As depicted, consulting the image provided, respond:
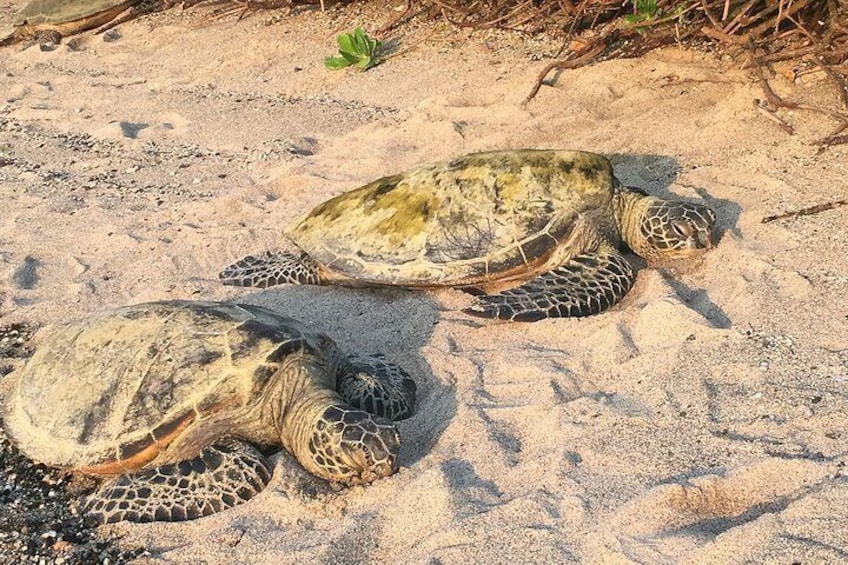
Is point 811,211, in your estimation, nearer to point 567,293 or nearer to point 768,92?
point 768,92

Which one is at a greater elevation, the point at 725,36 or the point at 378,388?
the point at 725,36

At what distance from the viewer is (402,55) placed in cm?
702

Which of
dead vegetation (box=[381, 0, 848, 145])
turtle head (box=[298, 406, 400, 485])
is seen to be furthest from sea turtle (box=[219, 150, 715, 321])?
dead vegetation (box=[381, 0, 848, 145])

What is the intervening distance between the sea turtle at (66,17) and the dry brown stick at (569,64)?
498 centimetres

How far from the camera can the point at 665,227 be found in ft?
13.4

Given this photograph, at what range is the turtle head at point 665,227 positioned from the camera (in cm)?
406

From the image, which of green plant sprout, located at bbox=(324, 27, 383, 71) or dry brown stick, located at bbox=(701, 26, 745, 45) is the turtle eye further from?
green plant sprout, located at bbox=(324, 27, 383, 71)

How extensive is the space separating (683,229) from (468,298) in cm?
100

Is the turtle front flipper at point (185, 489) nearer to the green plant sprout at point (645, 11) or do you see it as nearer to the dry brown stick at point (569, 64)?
the dry brown stick at point (569, 64)

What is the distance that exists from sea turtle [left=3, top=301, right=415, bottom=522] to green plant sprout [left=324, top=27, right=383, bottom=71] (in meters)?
3.99

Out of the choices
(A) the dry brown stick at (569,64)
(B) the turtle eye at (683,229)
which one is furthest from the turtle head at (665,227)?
(A) the dry brown stick at (569,64)

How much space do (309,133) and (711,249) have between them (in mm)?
2966

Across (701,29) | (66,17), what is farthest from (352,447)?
(66,17)

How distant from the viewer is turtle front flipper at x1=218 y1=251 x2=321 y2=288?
170 inches
